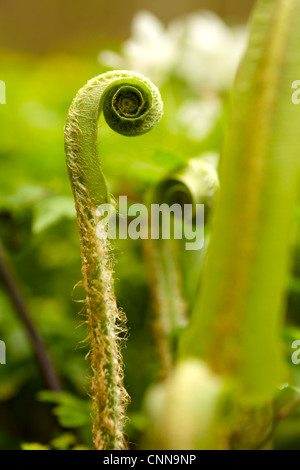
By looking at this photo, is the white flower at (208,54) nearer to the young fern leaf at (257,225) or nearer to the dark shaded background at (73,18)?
the young fern leaf at (257,225)

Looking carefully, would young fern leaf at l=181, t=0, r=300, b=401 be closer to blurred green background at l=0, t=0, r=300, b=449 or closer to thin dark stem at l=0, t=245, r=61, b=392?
blurred green background at l=0, t=0, r=300, b=449

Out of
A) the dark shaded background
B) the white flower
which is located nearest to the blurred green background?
the white flower

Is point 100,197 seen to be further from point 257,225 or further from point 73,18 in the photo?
point 73,18

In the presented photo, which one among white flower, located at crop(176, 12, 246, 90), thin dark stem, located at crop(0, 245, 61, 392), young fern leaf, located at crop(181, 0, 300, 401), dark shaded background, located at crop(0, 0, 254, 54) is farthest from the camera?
dark shaded background, located at crop(0, 0, 254, 54)

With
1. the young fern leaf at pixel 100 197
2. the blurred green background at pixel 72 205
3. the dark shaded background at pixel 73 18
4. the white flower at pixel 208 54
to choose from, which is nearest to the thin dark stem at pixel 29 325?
the blurred green background at pixel 72 205

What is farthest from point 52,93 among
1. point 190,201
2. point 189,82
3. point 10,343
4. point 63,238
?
point 190,201

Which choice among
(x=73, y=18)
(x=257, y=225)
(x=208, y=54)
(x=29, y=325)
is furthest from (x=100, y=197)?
(x=73, y=18)
